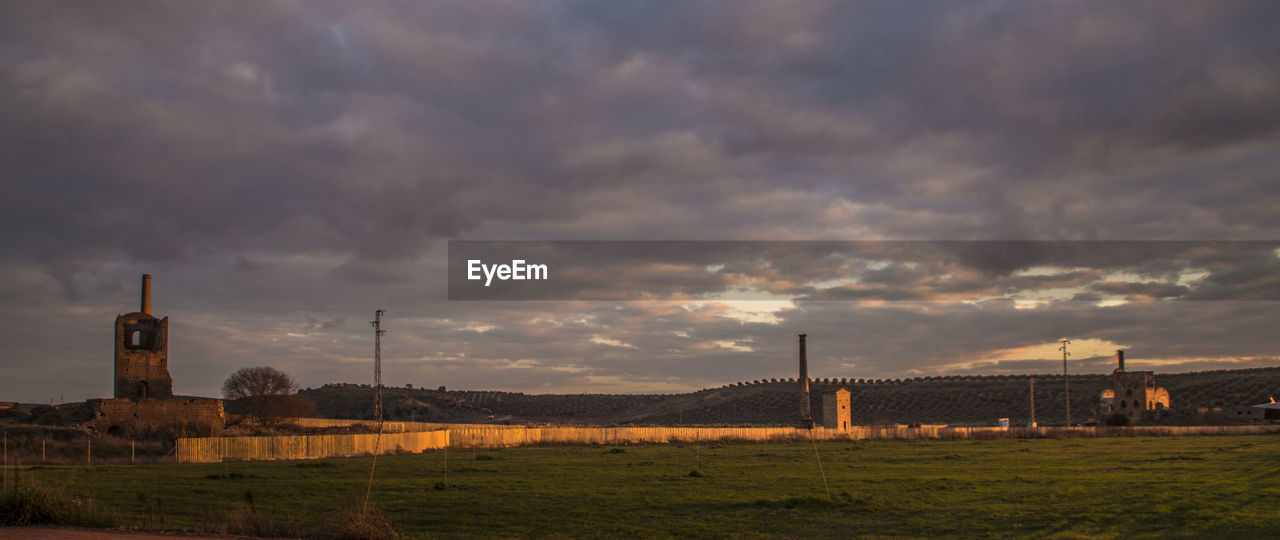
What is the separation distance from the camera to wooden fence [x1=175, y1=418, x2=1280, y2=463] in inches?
1692

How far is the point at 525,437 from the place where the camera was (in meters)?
62.3

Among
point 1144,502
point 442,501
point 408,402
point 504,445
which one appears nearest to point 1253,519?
point 1144,502

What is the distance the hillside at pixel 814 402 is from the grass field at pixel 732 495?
7589 centimetres

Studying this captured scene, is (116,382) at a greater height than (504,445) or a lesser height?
greater

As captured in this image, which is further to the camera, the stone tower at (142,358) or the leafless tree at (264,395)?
the leafless tree at (264,395)

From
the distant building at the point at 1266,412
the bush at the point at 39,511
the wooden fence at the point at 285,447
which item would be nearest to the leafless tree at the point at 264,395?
the wooden fence at the point at 285,447

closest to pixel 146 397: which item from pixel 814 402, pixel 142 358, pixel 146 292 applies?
pixel 142 358

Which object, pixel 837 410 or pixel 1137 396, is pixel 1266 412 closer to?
pixel 1137 396

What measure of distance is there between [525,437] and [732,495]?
126 ft

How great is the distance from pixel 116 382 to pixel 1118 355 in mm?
104357

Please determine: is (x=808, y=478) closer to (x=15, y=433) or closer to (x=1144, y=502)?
(x=1144, y=502)

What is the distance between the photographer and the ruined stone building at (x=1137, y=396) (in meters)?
97.0

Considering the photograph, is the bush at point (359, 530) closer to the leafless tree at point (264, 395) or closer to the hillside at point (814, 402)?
the leafless tree at point (264, 395)

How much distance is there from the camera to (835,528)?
19.3m
